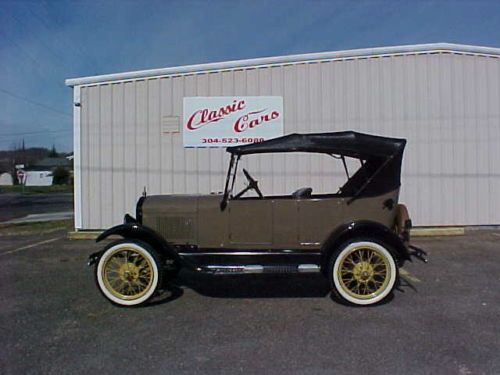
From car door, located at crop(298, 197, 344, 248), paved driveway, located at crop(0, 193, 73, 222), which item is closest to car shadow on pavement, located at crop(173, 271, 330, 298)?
car door, located at crop(298, 197, 344, 248)

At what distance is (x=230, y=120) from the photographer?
31.7 feet

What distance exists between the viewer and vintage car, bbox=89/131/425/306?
4785mm

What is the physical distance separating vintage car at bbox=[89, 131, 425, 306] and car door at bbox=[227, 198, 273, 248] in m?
0.01

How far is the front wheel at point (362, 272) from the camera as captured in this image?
472 cm

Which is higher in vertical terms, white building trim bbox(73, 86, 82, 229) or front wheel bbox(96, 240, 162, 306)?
white building trim bbox(73, 86, 82, 229)

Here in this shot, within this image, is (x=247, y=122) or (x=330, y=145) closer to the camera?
(x=330, y=145)

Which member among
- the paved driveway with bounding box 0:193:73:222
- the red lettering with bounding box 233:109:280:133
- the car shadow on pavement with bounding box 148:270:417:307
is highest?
the red lettering with bounding box 233:109:280:133

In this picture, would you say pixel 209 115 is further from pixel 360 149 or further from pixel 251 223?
pixel 360 149

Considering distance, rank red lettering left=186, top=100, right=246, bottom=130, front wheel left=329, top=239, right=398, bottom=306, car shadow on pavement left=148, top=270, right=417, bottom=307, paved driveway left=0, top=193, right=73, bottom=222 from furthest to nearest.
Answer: paved driveway left=0, top=193, right=73, bottom=222, red lettering left=186, top=100, right=246, bottom=130, car shadow on pavement left=148, top=270, right=417, bottom=307, front wheel left=329, top=239, right=398, bottom=306

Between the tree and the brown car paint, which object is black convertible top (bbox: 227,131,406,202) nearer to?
the brown car paint

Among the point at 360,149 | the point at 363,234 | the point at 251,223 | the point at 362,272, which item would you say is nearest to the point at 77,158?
the point at 251,223

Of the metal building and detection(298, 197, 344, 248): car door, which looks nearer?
detection(298, 197, 344, 248): car door

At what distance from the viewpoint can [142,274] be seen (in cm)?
492

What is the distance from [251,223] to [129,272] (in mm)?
1519
